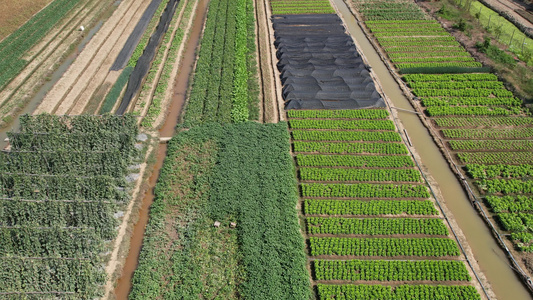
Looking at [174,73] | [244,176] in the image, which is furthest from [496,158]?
[174,73]

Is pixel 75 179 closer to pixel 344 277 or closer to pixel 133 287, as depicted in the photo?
pixel 133 287

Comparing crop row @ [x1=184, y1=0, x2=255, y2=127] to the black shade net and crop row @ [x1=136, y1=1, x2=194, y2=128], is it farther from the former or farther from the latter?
the black shade net

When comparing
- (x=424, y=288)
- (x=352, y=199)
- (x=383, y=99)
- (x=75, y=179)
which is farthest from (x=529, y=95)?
(x=75, y=179)

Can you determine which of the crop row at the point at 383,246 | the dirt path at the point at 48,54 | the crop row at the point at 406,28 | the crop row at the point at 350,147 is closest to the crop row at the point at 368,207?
the crop row at the point at 383,246

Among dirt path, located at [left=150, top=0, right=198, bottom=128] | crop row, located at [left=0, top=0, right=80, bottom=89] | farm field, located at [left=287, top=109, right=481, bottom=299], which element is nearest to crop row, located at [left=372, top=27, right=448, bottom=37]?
farm field, located at [left=287, top=109, right=481, bottom=299]

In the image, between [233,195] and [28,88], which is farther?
[28,88]

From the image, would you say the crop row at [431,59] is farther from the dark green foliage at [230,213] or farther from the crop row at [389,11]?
the dark green foliage at [230,213]
